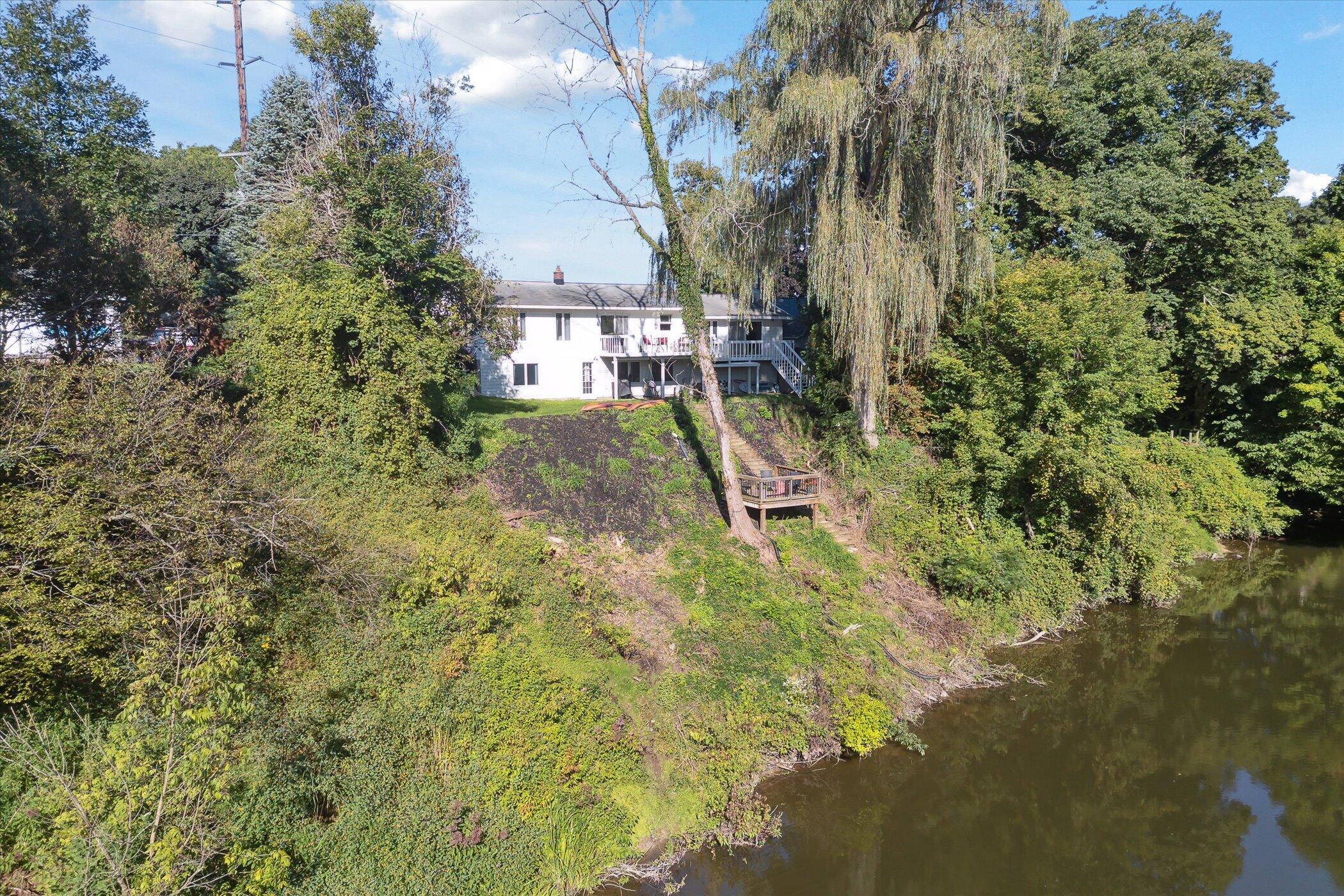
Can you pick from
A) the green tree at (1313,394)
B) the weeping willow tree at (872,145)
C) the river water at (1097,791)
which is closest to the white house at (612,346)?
the weeping willow tree at (872,145)

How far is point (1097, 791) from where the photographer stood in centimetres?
1269

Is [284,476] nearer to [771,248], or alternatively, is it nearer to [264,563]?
[264,563]

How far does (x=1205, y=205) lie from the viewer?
2470 centimetres

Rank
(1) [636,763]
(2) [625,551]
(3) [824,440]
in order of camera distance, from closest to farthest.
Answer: (1) [636,763]
(2) [625,551]
(3) [824,440]

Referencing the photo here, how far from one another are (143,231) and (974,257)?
2310 cm

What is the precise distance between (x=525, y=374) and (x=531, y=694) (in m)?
20.2

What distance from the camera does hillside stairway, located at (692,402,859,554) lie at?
19422 mm

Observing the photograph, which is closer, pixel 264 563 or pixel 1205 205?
pixel 264 563

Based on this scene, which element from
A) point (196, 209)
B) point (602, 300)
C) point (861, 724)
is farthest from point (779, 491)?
point (196, 209)

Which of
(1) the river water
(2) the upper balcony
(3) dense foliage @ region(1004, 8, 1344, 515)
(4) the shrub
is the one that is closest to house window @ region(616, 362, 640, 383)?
(2) the upper balcony

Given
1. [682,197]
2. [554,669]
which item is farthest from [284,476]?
[682,197]

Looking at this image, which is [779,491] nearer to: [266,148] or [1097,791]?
[1097,791]

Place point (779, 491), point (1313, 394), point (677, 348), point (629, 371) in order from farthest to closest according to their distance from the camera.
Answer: point (629, 371)
point (677, 348)
point (1313, 394)
point (779, 491)

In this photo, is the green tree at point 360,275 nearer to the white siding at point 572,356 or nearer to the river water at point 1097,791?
the white siding at point 572,356
